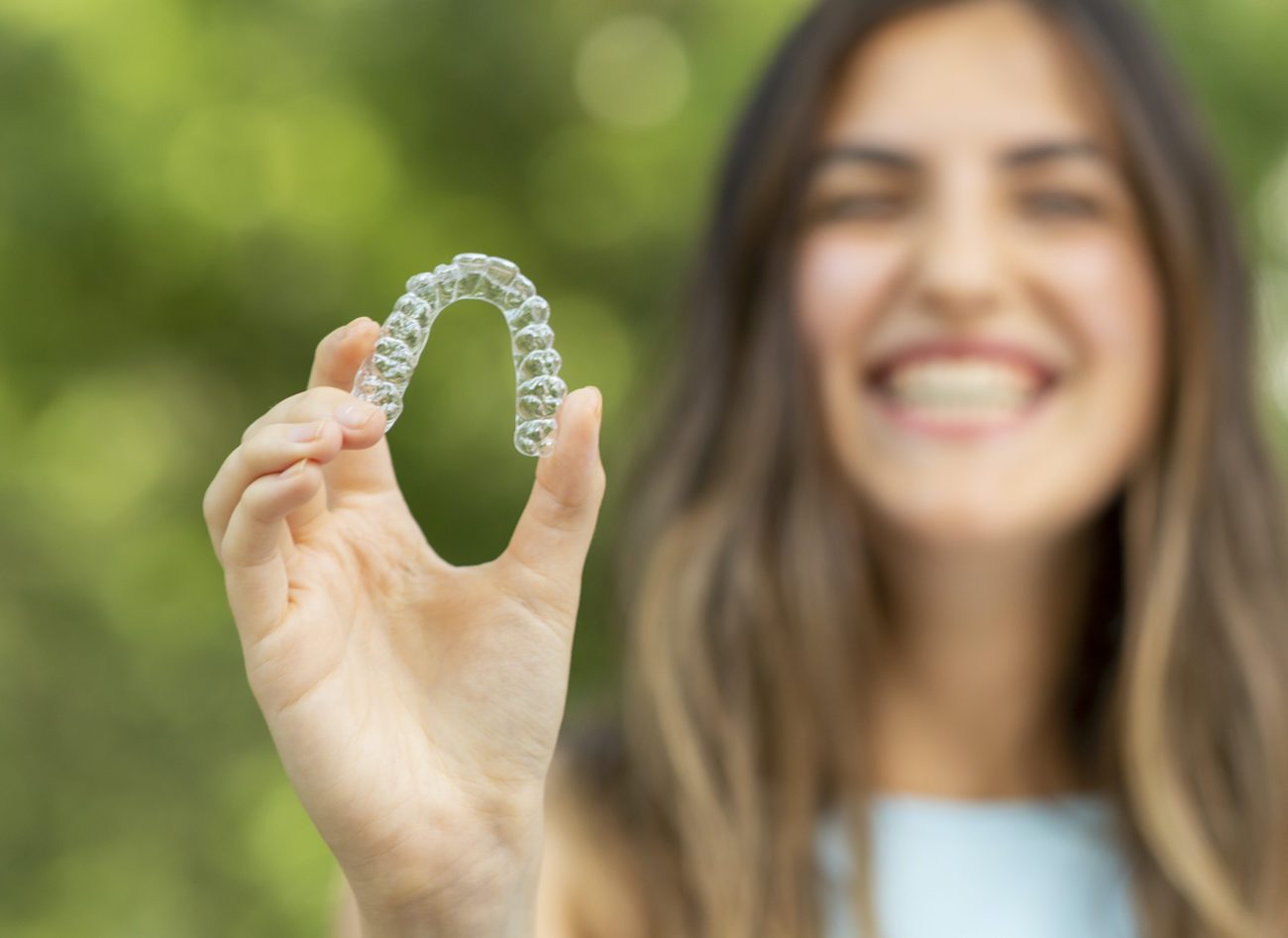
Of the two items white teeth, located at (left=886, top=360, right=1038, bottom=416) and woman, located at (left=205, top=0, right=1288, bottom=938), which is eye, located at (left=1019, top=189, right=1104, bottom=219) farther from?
white teeth, located at (left=886, top=360, right=1038, bottom=416)

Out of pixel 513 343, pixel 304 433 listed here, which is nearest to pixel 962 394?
pixel 513 343

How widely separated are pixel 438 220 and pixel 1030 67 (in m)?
2.24

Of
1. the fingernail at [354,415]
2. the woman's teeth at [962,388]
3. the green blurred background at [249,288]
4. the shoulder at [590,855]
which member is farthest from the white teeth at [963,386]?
the green blurred background at [249,288]

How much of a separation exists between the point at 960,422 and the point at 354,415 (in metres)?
1.49

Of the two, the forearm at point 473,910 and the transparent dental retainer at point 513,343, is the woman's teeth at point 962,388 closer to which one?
the transparent dental retainer at point 513,343

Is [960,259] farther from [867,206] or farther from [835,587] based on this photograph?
[835,587]

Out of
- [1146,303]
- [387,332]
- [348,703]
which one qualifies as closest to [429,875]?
[348,703]

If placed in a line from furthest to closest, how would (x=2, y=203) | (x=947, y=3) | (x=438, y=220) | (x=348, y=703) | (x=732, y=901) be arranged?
(x=438, y=220), (x=2, y=203), (x=947, y=3), (x=732, y=901), (x=348, y=703)

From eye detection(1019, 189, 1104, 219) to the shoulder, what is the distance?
133cm

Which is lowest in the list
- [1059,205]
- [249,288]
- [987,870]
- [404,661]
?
[987,870]

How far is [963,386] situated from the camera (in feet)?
8.63

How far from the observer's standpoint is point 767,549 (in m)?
2.88

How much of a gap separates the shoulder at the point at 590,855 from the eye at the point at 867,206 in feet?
3.81

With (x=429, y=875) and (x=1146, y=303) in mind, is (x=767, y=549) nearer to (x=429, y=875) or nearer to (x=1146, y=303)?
(x=1146, y=303)
